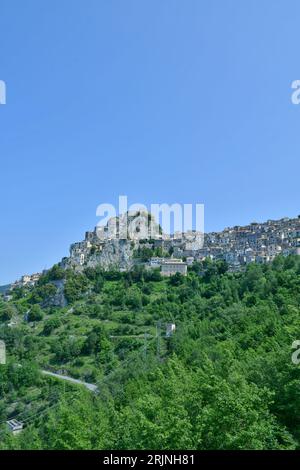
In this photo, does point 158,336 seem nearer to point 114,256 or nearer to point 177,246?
point 114,256

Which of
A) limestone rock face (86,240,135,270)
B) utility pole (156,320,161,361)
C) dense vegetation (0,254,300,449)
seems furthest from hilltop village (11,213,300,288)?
utility pole (156,320,161,361)

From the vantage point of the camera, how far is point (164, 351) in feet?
121

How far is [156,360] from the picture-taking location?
A: 107 ft

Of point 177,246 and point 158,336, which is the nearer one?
point 158,336

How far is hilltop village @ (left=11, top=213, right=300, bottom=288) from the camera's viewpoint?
228ft

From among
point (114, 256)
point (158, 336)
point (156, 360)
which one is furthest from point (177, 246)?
point (156, 360)

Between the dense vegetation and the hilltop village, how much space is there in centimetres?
548

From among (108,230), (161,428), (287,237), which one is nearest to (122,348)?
(161,428)

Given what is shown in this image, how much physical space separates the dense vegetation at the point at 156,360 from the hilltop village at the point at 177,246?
5.48 m

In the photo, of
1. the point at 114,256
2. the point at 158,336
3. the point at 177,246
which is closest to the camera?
the point at 158,336

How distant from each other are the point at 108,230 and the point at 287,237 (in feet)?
142

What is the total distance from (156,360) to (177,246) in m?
50.9

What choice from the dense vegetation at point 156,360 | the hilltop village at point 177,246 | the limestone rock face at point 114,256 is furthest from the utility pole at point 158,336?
the limestone rock face at point 114,256

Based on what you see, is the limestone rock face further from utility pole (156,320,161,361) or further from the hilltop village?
utility pole (156,320,161,361)
